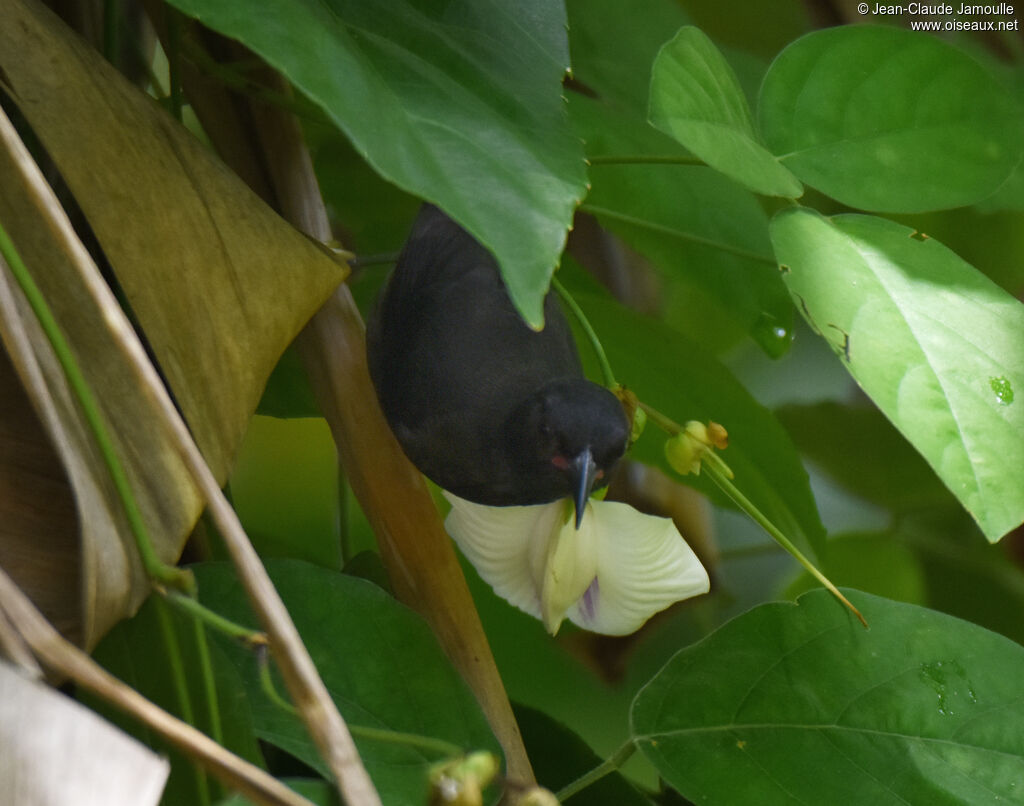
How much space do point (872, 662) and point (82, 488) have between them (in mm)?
351

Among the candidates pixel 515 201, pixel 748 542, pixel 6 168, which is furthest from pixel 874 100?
pixel 748 542

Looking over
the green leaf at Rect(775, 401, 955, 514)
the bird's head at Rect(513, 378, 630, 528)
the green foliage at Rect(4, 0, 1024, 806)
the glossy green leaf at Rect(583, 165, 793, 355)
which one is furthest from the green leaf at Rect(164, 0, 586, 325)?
the green leaf at Rect(775, 401, 955, 514)

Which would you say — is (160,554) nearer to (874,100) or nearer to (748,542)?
(874,100)

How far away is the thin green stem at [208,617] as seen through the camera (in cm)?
30

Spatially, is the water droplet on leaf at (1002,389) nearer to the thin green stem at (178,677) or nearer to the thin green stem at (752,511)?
the thin green stem at (752,511)

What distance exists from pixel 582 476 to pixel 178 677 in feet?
0.59

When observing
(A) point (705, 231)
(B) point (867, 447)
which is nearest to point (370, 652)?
(A) point (705, 231)

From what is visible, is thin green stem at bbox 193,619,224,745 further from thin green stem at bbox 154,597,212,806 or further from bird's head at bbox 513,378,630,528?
bird's head at bbox 513,378,630,528

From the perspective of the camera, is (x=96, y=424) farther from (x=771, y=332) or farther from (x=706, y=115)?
(x=771, y=332)

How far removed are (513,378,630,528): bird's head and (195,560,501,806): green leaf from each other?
0.28 feet

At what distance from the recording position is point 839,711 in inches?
18.7

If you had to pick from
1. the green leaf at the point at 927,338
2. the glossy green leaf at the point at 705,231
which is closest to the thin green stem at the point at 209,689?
the green leaf at the point at 927,338

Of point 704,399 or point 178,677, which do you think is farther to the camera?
point 704,399

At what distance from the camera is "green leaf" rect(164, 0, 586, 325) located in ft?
1.13
